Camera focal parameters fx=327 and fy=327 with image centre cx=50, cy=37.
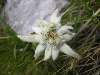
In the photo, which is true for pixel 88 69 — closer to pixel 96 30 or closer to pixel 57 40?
pixel 96 30

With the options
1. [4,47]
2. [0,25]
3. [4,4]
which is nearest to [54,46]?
[4,47]

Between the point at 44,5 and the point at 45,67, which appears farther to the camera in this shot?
the point at 44,5

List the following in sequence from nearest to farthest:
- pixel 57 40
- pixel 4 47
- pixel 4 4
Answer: pixel 57 40
pixel 4 47
pixel 4 4

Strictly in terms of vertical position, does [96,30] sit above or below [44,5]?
below

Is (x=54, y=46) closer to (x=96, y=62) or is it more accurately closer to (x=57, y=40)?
(x=57, y=40)

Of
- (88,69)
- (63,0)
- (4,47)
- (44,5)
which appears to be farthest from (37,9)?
(88,69)

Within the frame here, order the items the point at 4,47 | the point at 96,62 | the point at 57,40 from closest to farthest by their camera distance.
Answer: the point at 57,40, the point at 96,62, the point at 4,47

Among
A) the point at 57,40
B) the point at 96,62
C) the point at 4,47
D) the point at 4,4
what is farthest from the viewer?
the point at 4,4

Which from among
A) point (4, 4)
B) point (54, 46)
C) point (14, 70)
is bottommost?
point (14, 70)

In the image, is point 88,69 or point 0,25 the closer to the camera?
point 88,69
